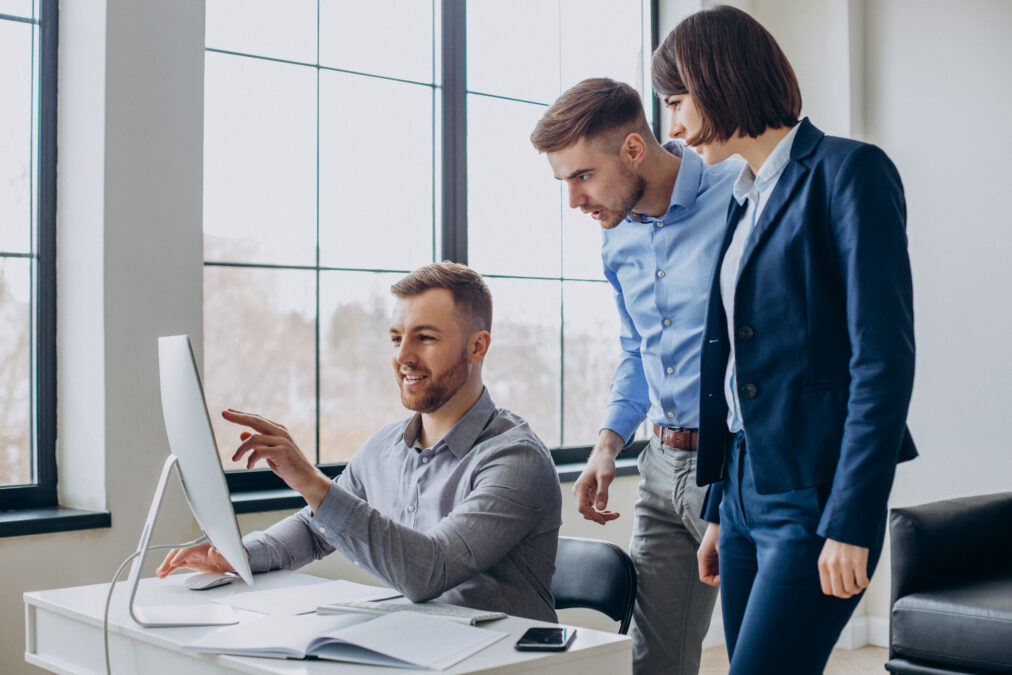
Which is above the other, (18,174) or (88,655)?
(18,174)

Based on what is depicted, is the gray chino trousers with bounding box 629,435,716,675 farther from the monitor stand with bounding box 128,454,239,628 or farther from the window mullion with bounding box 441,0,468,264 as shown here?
the window mullion with bounding box 441,0,468,264

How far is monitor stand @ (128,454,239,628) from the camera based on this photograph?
1482mm

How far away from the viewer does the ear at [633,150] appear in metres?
1.96

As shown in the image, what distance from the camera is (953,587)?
2869 millimetres

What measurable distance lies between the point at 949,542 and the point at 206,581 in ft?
7.23

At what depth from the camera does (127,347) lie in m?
2.52

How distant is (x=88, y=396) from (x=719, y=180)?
168 cm

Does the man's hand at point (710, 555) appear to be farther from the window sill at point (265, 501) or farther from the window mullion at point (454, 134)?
the window mullion at point (454, 134)

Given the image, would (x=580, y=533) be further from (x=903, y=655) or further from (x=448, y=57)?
(x=448, y=57)

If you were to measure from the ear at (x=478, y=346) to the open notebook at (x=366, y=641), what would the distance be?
669mm

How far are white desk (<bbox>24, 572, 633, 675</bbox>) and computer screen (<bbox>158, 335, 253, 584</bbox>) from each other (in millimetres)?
147

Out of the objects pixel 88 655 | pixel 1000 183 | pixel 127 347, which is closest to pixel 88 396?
pixel 127 347

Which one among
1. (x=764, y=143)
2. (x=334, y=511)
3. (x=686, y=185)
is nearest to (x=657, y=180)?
(x=686, y=185)

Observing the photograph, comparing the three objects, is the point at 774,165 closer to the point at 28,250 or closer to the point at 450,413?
the point at 450,413
